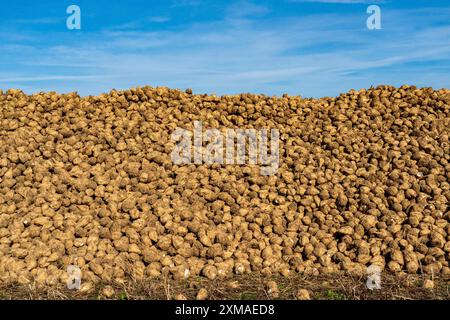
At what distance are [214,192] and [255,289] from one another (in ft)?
5.90

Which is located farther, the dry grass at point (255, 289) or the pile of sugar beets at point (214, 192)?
the pile of sugar beets at point (214, 192)

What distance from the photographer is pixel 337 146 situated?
7.80 metres

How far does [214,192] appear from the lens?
6648 mm

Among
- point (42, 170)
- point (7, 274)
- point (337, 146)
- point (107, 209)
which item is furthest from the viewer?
point (337, 146)

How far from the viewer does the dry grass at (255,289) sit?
4.95 metres

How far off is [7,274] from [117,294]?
1422 mm

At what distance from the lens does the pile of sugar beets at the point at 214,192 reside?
5.71m

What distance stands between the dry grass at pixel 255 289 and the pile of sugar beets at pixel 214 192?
157 mm

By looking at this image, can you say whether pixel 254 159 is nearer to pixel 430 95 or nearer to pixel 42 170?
pixel 42 170

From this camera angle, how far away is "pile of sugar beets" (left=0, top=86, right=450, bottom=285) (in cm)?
571

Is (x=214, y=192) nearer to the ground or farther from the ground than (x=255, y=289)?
farther from the ground

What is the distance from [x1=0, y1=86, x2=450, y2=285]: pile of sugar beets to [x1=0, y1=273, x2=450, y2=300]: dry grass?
0.51ft

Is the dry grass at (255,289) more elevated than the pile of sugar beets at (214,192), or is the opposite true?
the pile of sugar beets at (214,192)

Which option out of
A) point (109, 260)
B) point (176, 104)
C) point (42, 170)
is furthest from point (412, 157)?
point (42, 170)
